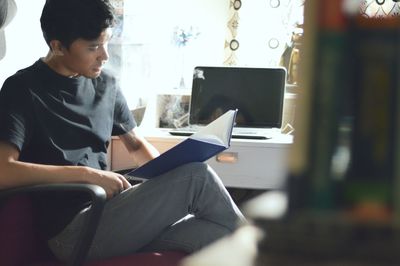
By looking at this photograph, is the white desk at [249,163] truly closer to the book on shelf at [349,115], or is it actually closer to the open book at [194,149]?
the open book at [194,149]

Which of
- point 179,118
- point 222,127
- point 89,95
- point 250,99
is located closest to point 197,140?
point 222,127

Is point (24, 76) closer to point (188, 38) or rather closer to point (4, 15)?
point (4, 15)

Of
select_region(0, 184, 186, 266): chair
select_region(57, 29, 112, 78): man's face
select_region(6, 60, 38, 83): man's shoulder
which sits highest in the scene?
select_region(57, 29, 112, 78): man's face

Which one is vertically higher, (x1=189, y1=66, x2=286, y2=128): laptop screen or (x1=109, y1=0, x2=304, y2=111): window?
(x1=109, y1=0, x2=304, y2=111): window

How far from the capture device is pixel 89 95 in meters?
1.55

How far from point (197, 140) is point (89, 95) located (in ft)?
1.49

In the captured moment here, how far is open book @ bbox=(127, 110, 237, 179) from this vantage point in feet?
4.10

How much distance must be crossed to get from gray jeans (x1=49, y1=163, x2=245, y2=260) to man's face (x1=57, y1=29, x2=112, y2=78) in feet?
1.15

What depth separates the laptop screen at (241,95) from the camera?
2.21 meters

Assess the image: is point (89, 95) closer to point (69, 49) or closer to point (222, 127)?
point (69, 49)

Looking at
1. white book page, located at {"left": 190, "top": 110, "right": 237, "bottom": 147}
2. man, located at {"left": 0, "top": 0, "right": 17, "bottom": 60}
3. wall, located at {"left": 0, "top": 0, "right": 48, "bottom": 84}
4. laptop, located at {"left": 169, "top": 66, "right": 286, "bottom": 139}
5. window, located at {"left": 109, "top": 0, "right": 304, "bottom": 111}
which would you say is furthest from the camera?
window, located at {"left": 109, "top": 0, "right": 304, "bottom": 111}

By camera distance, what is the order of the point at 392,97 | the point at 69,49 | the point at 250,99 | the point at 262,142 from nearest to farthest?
1. the point at 392,97
2. the point at 69,49
3. the point at 262,142
4. the point at 250,99

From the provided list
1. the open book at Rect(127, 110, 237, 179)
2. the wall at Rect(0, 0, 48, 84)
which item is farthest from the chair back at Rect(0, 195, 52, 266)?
the wall at Rect(0, 0, 48, 84)

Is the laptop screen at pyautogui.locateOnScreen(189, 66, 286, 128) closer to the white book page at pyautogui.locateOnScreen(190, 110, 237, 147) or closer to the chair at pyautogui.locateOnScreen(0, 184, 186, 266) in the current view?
the white book page at pyautogui.locateOnScreen(190, 110, 237, 147)
